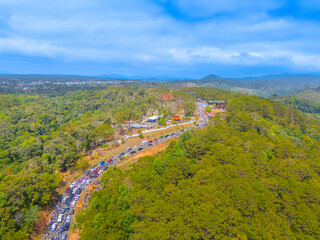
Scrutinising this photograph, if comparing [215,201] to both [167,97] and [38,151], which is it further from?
[167,97]

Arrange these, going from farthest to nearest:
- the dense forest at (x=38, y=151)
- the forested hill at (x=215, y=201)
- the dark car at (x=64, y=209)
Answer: the dark car at (x=64, y=209) → the dense forest at (x=38, y=151) → the forested hill at (x=215, y=201)

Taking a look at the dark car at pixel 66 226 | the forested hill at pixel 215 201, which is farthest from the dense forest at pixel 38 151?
the forested hill at pixel 215 201

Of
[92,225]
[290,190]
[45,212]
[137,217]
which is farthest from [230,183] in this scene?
[45,212]

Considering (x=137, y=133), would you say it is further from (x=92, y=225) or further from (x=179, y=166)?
(x=92, y=225)

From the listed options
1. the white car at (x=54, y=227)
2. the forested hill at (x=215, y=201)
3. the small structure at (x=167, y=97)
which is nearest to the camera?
Answer: the forested hill at (x=215, y=201)

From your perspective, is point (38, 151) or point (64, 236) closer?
point (64, 236)

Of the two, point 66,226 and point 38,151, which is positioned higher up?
point 38,151

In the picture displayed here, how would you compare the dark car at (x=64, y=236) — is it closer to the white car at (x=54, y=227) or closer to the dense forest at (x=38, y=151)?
the white car at (x=54, y=227)

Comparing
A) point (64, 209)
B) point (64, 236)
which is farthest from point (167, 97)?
point (64, 236)
